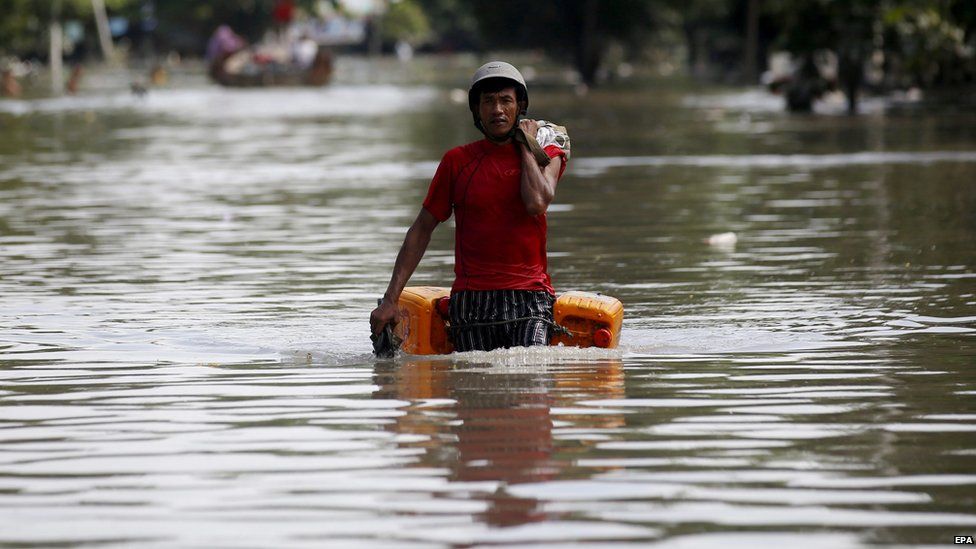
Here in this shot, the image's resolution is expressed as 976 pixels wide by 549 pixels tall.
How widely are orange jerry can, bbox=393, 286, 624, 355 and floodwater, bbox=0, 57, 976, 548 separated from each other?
0.13 meters

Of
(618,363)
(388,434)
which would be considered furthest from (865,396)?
(388,434)

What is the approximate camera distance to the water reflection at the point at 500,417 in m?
6.56

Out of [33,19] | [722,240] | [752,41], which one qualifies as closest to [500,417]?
[722,240]

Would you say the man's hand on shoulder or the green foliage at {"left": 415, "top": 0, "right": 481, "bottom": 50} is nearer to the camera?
the man's hand on shoulder

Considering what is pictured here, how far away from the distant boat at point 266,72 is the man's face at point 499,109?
69447 mm

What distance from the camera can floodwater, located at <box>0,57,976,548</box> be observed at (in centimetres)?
607

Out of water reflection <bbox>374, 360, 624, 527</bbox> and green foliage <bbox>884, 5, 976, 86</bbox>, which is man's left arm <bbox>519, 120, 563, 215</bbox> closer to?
water reflection <bbox>374, 360, 624, 527</bbox>

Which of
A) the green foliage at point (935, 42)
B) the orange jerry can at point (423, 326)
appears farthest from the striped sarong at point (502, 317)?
the green foliage at point (935, 42)

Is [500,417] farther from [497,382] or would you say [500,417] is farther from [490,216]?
[490,216]

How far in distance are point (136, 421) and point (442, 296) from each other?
205cm

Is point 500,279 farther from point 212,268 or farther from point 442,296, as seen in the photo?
point 212,268

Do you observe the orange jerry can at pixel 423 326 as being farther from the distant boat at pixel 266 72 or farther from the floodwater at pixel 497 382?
the distant boat at pixel 266 72

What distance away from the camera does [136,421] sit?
7.86 m

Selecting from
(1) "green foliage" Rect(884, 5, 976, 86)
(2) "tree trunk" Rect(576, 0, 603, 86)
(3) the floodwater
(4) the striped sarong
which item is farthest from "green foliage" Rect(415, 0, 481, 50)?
(4) the striped sarong
